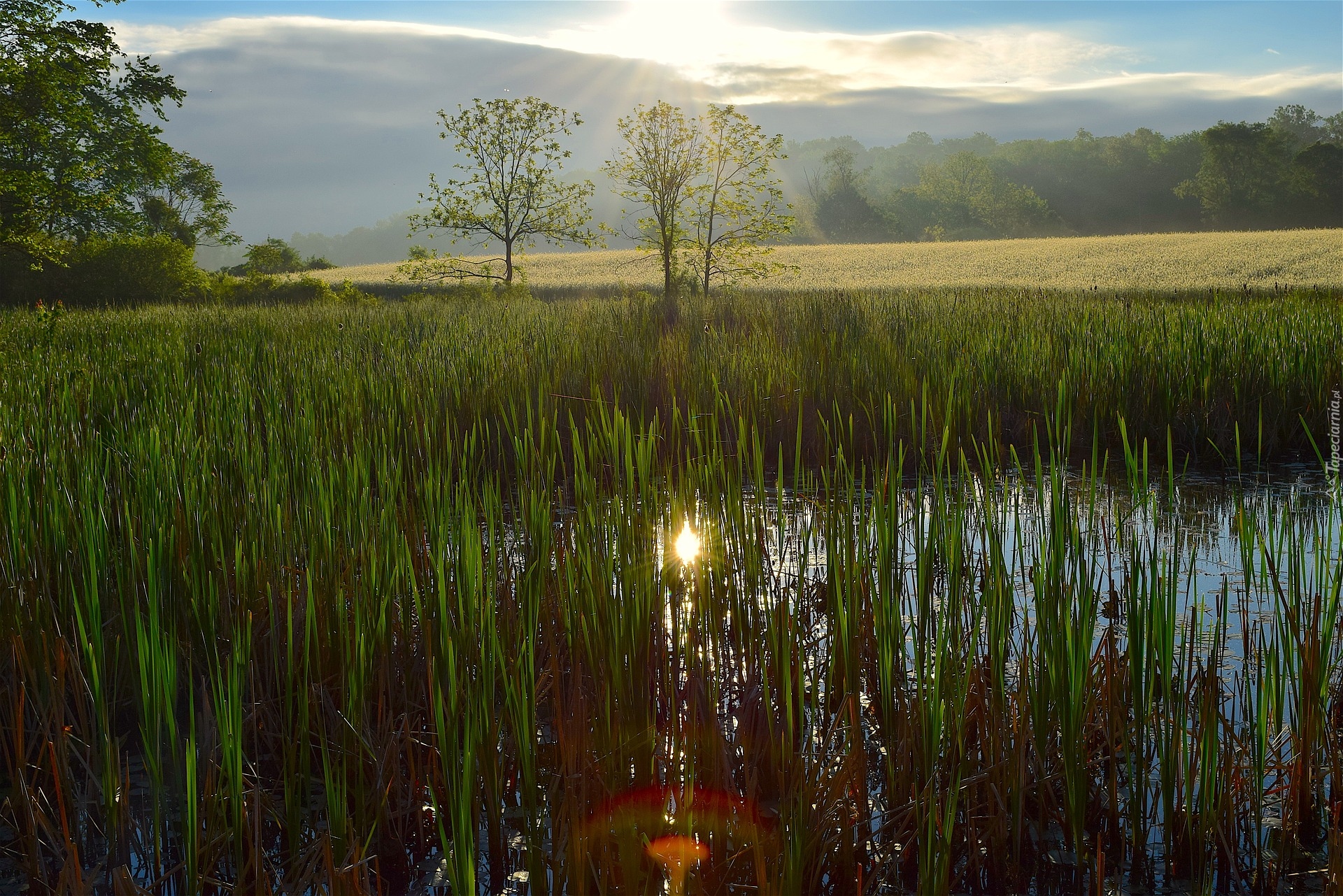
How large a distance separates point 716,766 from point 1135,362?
5.05 meters

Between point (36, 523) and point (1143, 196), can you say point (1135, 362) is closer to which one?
point (36, 523)

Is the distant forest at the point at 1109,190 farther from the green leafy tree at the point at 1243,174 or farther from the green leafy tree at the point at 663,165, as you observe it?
the green leafy tree at the point at 663,165

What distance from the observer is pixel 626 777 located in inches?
67.8

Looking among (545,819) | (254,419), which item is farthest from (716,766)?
(254,419)

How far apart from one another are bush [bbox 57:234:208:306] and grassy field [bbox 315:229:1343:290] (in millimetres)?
8110

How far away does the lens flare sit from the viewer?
8.26 feet

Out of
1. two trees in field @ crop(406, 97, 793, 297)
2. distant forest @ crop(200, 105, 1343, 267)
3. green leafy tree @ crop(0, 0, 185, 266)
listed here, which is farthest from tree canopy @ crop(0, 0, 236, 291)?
distant forest @ crop(200, 105, 1343, 267)

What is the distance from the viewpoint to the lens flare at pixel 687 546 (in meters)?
2.52

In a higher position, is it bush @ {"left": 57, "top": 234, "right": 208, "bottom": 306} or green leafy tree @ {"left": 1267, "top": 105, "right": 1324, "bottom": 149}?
green leafy tree @ {"left": 1267, "top": 105, "right": 1324, "bottom": 149}

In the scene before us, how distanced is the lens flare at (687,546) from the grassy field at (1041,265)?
17.7 m

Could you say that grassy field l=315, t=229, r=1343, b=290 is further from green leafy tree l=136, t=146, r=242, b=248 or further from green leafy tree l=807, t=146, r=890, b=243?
green leafy tree l=807, t=146, r=890, b=243

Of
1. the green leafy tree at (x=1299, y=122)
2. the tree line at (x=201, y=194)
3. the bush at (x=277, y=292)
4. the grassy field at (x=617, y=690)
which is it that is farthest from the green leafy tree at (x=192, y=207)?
the green leafy tree at (x=1299, y=122)

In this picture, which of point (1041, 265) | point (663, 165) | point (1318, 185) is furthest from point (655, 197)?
point (1318, 185)

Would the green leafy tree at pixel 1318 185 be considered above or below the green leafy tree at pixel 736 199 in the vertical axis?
above
